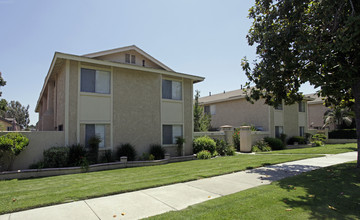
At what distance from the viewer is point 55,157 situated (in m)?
10.3

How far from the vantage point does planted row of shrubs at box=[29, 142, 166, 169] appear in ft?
33.9

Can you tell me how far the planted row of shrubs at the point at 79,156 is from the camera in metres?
10.3

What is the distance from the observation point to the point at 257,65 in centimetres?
1165

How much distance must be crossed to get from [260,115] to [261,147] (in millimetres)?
4393

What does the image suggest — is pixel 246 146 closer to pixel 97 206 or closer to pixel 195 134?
pixel 195 134

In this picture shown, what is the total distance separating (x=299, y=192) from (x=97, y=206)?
17.4 feet

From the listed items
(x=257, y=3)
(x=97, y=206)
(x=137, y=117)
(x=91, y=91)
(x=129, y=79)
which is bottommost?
(x=97, y=206)

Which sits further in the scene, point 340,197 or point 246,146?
point 246,146

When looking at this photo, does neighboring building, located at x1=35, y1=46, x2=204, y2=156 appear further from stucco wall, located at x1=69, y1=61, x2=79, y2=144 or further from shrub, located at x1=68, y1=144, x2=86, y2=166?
shrub, located at x1=68, y1=144, x2=86, y2=166

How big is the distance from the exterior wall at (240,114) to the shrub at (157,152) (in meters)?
12.3

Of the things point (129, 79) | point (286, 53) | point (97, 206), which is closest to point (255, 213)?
point (97, 206)

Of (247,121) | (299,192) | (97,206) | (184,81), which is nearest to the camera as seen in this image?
(97,206)

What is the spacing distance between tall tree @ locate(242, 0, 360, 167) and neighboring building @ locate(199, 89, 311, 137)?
1039 centimetres

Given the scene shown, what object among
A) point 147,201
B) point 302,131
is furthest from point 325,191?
point 302,131
